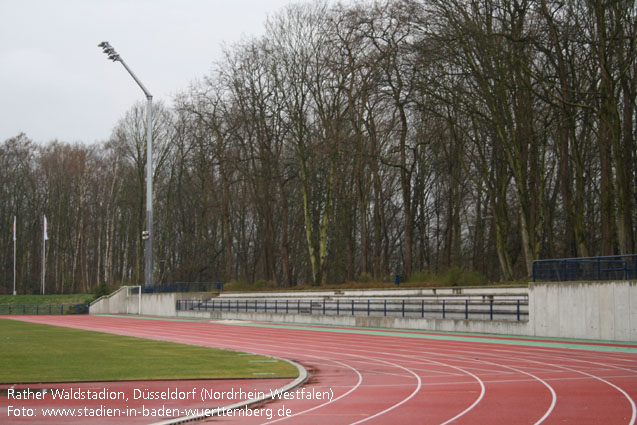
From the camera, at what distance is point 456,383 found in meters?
14.0

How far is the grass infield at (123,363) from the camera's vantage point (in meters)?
15.1

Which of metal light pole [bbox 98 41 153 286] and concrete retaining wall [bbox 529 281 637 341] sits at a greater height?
metal light pole [bbox 98 41 153 286]

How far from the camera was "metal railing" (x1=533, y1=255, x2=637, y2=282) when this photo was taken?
22819 mm

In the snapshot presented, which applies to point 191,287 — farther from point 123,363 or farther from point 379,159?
point 123,363

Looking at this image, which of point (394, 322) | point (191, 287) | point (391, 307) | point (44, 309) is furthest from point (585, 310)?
point (44, 309)

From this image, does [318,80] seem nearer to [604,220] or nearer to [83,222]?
[604,220]

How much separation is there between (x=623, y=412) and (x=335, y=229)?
4866 cm

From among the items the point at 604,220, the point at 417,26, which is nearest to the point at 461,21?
the point at 417,26

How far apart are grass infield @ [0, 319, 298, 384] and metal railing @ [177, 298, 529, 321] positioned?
11.9 meters

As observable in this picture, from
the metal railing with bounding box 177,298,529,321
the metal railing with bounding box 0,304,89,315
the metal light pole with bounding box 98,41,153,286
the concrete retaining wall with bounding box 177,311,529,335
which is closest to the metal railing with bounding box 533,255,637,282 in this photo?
the metal railing with bounding box 177,298,529,321

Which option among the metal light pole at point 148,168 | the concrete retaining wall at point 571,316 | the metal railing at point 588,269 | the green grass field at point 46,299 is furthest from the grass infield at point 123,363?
the green grass field at point 46,299

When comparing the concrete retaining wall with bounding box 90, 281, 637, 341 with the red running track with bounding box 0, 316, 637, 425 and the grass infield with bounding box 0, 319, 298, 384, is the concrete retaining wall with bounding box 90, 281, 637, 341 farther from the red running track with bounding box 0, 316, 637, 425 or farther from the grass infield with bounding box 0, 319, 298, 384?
the grass infield with bounding box 0, 319, 298, 384

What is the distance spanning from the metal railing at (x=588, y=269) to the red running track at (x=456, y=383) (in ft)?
9.34

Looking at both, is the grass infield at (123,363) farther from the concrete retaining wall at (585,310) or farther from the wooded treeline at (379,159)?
the wooded treeline at (379,159)
